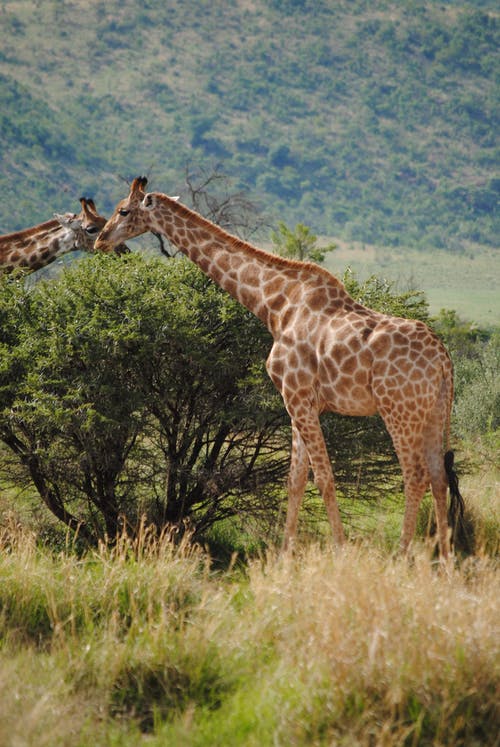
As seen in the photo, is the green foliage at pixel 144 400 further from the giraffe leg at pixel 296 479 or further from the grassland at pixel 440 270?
the grassland at pixel 440 270

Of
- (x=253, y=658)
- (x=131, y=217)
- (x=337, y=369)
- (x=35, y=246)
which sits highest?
(x=35, y=246)

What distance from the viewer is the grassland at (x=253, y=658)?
599cm

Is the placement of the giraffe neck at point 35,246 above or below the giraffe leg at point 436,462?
above

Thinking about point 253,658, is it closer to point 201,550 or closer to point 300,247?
point 201,550

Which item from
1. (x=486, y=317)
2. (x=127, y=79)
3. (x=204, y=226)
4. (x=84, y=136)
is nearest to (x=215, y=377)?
(x=204, y=226)

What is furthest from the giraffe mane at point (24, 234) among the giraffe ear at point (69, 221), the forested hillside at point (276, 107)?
the forested hillside at point (276, 107)

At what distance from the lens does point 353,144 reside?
12512cm

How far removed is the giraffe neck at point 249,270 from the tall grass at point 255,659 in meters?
2.83

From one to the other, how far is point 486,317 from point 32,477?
64.9 m

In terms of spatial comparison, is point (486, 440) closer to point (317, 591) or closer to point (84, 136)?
point (317, 591)

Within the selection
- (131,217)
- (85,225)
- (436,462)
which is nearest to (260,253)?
(131,217)

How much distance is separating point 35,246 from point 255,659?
26.8ft

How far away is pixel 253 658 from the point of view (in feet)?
23.0

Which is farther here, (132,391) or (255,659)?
(132,391)
